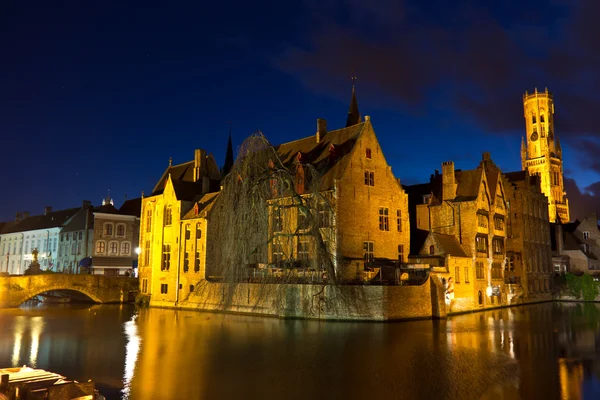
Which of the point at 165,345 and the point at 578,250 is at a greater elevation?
the point at 578,250

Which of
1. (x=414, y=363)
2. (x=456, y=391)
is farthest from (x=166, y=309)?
(x=456, y=391)

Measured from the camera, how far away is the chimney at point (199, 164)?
52.8 m

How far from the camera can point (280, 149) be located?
154 feet

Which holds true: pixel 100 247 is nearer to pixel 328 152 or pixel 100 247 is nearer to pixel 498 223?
pixel 328 152

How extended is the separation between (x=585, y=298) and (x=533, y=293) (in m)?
8.30

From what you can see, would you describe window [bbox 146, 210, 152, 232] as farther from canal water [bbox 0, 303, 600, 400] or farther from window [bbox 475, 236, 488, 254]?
window [bbox 475, 236, 488, 254]

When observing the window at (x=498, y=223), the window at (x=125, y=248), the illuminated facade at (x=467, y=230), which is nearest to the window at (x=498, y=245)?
the illuminated facade at (x=467, y=230)

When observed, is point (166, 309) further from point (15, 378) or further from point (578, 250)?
point (578, 250)

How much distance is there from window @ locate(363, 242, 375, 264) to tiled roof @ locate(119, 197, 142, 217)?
39286 millimetres

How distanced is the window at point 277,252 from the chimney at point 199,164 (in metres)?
25.4

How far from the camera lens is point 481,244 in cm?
4275

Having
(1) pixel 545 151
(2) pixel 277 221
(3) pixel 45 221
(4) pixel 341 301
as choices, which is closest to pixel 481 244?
(4) pixel 341 301

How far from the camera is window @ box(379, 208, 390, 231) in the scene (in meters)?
40.1

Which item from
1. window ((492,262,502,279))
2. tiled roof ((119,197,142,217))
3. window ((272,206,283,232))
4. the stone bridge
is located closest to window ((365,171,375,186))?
window ((272,206,283,232))
